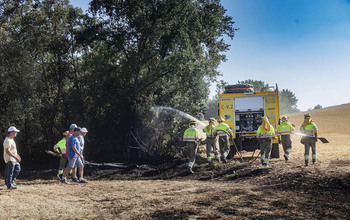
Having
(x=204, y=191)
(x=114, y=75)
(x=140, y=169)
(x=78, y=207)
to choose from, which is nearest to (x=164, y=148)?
(x=140, y=169)

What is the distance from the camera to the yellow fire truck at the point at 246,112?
15.9m

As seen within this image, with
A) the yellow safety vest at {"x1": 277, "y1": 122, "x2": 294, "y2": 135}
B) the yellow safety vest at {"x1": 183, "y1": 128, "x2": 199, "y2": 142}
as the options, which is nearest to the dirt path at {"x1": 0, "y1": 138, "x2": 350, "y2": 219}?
the yellow safety vest at {"x1": 183, "y1": 128, "x2": 199, "y2": 142}

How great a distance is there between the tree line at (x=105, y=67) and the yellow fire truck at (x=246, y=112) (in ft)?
12.0

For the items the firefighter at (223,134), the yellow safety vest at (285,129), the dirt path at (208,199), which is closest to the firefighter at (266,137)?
the yellow safety vest at (285,129)

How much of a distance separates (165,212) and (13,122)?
15.8 meters

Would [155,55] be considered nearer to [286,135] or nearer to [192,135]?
[192,135]

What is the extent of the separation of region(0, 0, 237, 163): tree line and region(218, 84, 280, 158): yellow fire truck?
3.67 metres

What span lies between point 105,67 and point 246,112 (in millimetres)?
9574

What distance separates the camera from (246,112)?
53.0 feet

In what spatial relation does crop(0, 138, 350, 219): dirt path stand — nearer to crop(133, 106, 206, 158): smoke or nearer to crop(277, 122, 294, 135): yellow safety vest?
crop(277, 122, 294, 135): yellow safety vest

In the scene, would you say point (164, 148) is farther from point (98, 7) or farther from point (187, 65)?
point (98, 7)

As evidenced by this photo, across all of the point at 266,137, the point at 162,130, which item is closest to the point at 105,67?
the point at 162,130

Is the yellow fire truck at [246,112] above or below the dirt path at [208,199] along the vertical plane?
above

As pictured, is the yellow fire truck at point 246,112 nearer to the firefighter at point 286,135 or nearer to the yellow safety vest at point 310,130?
the firefighter at point 286,135
